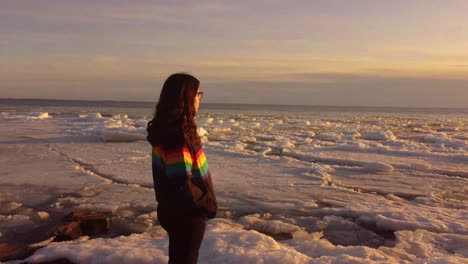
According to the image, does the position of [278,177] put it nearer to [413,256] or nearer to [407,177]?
[407,177]

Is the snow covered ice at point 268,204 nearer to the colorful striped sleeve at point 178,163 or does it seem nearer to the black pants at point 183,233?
the black pants at point 183,233

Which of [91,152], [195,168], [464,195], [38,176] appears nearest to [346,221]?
[464,195]

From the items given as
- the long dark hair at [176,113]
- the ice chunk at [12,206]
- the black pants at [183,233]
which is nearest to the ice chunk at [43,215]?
the ice chunk at [12,206]

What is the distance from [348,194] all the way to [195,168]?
18.5 feet

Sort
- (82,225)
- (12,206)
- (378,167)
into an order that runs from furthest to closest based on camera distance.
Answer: (378,167) < (12,206) < (82,225)

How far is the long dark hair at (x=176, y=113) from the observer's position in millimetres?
2604

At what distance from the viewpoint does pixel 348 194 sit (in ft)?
25.6

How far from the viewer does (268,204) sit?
6934 millimetres

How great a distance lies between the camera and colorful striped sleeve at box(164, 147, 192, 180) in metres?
2.59

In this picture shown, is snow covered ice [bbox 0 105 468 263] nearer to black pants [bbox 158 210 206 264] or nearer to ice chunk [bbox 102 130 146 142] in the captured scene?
black pants [bbox 158 210 206 264]

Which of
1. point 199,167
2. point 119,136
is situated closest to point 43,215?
point 199,167

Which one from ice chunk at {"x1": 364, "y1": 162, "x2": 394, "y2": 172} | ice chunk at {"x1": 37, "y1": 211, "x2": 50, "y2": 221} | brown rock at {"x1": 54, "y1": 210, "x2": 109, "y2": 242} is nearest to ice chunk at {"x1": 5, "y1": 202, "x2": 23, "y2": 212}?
ice chunk at {"x1": 37, "y1": 211, "x2": 50, "y2": 221}

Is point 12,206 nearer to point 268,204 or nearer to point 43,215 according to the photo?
point 43,215

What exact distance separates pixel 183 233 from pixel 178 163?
17.1 inches
